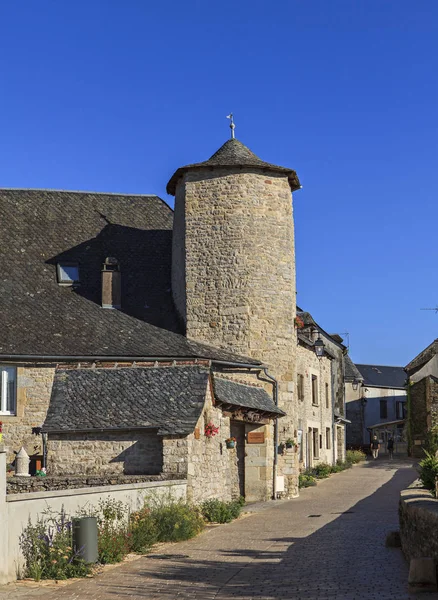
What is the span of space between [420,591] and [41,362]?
624 inches

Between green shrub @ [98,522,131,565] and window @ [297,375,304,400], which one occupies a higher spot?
window @ [297,375,304,400]

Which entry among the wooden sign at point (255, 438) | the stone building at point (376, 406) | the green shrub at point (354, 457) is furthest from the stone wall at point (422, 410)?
the wooden sign at point (255, 438)

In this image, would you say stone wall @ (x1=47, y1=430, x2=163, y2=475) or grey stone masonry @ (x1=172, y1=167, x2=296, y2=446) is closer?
stone wall @ (x1=47, y1=430, x2=163, y2=475)

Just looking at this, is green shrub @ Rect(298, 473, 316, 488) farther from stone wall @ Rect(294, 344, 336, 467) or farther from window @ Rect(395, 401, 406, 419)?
window @ Rect(395, 401, 406, 419)

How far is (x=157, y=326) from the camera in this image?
2758 centimetres

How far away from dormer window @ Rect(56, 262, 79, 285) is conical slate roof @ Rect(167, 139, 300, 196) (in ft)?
13.0

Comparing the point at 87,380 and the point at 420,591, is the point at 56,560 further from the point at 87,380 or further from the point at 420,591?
the point at 87,380

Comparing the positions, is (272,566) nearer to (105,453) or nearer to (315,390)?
(105,453)

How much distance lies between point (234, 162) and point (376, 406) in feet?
142

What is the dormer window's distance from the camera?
28.3 m

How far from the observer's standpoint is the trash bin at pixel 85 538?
13391 mm

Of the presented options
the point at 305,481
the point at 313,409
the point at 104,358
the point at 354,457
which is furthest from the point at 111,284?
the point at 354,457

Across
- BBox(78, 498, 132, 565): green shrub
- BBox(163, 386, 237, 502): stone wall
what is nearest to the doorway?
BBox(163, 386, 237, 502): stone wall

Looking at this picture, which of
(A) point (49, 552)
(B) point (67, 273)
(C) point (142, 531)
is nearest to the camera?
(A) point (49, 552)
